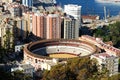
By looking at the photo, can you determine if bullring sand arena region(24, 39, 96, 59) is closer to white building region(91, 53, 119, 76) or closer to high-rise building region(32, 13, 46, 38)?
high-rise building region(32, 13, 46, 38)

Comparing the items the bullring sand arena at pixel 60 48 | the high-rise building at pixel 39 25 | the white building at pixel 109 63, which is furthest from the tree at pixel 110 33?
the white building at pixel 109 63

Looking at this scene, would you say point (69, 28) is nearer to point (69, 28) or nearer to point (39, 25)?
point (69, 28)

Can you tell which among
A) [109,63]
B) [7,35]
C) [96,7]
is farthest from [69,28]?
[96,7]

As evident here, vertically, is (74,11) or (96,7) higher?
(74,11)

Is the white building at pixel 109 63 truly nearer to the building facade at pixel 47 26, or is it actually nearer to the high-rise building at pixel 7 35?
the high-rise building at pixel 7 35

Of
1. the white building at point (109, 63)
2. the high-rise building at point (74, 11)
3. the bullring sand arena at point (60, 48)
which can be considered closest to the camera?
the white building at point (109, 63)

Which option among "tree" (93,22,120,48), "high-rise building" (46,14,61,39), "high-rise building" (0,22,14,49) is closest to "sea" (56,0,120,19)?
"tree" (93,22,120,48)

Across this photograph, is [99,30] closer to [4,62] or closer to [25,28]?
[25,28]

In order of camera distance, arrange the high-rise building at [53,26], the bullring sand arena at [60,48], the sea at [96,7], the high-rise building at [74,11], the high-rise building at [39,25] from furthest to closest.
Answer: the sea at [96,7] < the high-rise building at [74,11] < the high-rise building at [39,25] < the high-rise building at [53,26] < the bullring sand arena at [60,48]
